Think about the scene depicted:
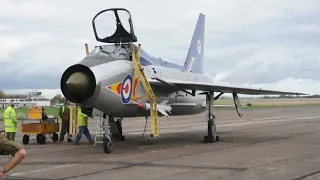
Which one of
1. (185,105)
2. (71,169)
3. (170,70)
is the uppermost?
(170,70)

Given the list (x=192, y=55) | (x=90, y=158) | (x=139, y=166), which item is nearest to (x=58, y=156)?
(x=90, y=158)

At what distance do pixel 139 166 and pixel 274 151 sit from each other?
14.9 ft

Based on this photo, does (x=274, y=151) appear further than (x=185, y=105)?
No

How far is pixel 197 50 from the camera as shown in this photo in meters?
21.2

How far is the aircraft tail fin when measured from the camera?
2022 centimetres

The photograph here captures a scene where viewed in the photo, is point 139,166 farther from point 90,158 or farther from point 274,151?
point 274,151

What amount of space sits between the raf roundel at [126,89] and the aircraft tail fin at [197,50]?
7.39 m

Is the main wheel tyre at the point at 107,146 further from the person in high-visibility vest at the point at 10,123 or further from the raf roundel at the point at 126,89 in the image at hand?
the person in high-visibility vest at the point at 10,123

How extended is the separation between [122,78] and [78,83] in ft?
5.50

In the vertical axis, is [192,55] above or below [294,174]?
above

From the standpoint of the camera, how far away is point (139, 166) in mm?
9516

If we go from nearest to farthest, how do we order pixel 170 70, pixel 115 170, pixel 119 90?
pixel 115 170 → pixel 119 90 → pixel 170 70

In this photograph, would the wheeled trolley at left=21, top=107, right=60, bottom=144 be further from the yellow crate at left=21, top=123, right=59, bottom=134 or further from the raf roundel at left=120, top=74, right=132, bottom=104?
the raf roundel at left=120, top=74, right=132, bottom=104

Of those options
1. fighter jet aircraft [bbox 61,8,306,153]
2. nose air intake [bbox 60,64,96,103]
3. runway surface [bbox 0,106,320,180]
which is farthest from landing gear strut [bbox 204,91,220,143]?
nose air intake [bbox 60,64,96,103]
